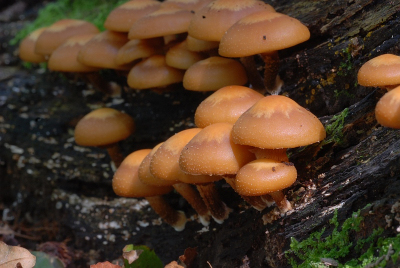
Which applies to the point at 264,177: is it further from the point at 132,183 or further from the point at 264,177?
the point at 132,183

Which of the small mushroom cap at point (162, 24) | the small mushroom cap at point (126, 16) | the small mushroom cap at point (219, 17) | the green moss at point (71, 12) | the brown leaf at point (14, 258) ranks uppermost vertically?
the small mushroom cap at point (219, 17)

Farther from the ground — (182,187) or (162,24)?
(162,24)

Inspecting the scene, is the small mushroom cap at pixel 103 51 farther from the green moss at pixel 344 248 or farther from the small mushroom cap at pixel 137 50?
the green moss at pixel 344 248

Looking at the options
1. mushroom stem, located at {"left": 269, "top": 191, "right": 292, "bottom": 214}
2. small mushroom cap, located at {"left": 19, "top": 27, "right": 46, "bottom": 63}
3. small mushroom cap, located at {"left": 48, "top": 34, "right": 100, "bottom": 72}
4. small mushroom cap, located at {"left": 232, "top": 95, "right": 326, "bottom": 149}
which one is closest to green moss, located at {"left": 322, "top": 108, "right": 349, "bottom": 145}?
small mushroom cap, located at {"left": 232, "top": 95, "right": 326, "bottom": 149}

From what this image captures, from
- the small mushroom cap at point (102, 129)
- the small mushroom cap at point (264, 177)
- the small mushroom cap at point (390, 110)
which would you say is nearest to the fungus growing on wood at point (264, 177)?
the small mushroom cap at point (264, 177)

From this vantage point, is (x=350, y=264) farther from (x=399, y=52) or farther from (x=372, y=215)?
(x=399, y=52)

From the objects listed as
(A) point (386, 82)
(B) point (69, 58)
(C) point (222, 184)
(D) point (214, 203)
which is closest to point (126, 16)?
(B) point (69, 58)

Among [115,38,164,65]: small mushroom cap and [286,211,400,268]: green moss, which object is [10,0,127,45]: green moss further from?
[286,211,400,268]: green moss
